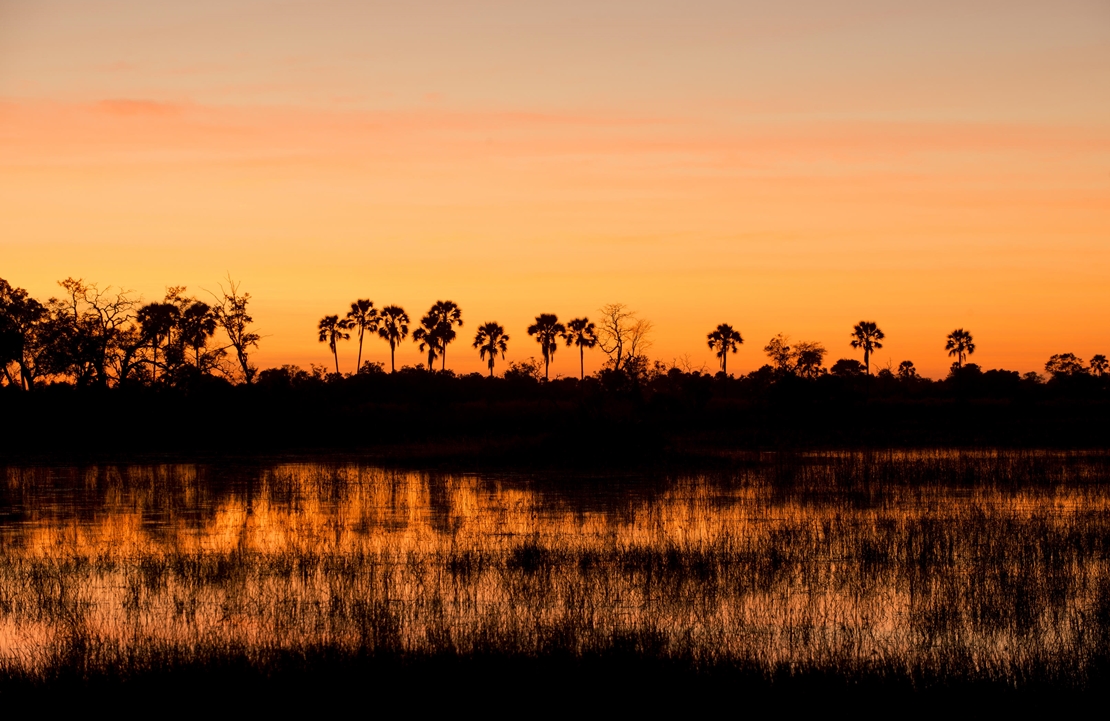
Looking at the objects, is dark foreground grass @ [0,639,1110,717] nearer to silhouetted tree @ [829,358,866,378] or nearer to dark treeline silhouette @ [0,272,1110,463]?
dark treeline silhouette @ [0,272,1110,463]

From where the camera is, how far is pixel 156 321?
6216 centimetres

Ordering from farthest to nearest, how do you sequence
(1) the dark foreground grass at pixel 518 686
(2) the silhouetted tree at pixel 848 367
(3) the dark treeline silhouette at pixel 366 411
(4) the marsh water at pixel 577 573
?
(2) the silhouetted tree at pixel 848 367 < (3) the dark treeline silhouette at pixel 366 411 < (4) the marsh water at pixel 577 573 < (1) the dark foreground grass at pixel 518 686

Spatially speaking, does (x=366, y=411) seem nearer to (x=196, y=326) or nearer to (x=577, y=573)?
(x=196, y=326)

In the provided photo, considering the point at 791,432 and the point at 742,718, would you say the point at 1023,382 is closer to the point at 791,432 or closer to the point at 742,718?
the point at 791,432

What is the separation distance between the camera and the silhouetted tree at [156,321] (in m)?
61.7

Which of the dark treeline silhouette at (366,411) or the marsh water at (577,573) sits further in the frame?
the dark treeline silhouette at (366,411)

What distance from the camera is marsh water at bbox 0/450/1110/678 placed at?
39.4 ft

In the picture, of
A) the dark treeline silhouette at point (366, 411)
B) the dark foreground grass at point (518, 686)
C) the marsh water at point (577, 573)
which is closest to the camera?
the dark foreground grass at point (518, 686)

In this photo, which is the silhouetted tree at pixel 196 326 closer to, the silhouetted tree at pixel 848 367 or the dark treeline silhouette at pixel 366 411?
the dark treeline silhouette at pixel 366 411

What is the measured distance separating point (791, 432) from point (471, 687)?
5113 centimetres

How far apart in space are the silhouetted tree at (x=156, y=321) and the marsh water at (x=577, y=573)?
33645mm

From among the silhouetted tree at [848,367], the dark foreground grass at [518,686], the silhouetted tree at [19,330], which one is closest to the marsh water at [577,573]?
the dark foreground grass at [518,686]

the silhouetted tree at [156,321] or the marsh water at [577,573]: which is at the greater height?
the silhouetted tree at [156,321]

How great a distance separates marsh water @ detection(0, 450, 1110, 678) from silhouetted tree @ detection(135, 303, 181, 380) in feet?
110
